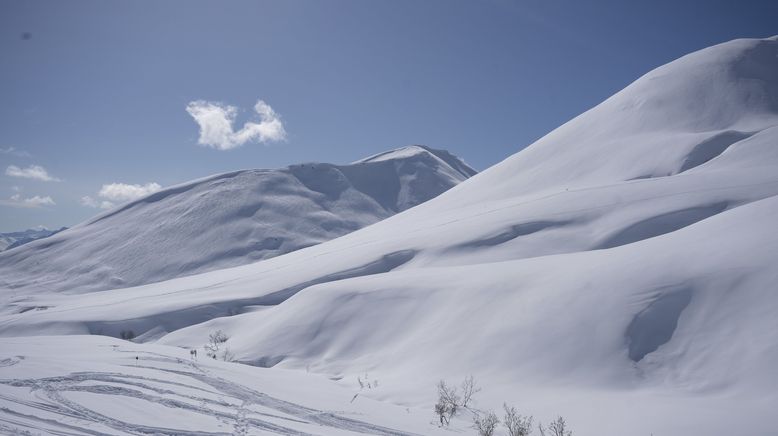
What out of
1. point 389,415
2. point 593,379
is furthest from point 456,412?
point 593,379

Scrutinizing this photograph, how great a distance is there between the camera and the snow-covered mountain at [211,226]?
102000mm

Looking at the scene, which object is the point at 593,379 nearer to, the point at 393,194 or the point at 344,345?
the point at 344,345

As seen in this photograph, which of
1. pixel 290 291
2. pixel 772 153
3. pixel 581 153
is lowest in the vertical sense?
pixel 290 291

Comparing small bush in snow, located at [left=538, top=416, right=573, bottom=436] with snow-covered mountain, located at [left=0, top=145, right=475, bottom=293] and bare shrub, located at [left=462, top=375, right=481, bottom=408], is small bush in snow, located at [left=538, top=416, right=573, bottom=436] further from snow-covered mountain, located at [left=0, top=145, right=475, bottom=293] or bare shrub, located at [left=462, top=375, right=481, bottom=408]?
snow-covered mountain, located at [left=0, top=145, right=475, bottom=293]

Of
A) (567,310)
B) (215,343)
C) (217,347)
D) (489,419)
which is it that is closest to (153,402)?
(489,419)

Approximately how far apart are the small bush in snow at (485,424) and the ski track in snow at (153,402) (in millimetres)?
1901

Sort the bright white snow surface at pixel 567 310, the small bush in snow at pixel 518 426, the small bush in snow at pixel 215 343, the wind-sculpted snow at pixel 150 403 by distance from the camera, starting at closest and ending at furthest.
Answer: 1. the wind-sculpted snow at pixel 150 403
2. the small bush in snow at pixel 518 426
3. the bright white snow surface at pixel 567 310
4. the small bush in snow at pixel 215 343

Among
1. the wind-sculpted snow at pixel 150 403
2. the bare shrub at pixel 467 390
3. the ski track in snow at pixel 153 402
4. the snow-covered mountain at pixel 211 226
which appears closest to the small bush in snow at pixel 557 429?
the bare shrub at pixel 467 390

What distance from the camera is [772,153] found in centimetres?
3703

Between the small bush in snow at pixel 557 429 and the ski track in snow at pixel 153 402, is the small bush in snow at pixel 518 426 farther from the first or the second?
the ski track in snow at pixel 153 402

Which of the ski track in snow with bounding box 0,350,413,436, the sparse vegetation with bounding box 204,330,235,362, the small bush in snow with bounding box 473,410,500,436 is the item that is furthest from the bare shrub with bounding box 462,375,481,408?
the sparse vegetation with bounding box 204,330,235,362

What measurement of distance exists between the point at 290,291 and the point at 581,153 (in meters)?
38.7

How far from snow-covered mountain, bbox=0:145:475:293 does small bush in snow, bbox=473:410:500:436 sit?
9565 cm

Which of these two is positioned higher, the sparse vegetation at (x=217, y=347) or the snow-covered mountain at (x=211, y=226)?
the snow-covered mountain at (x=211, y=226)
